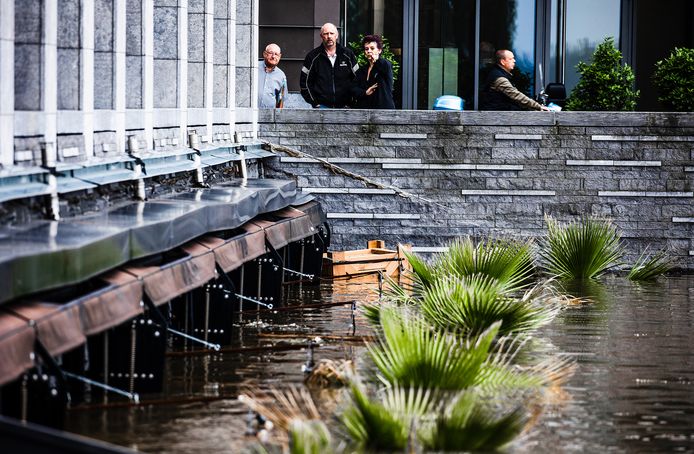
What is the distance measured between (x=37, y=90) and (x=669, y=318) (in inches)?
306

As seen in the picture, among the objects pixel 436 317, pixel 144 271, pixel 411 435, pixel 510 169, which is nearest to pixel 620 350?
pixel 436 317

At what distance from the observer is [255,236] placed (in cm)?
1747

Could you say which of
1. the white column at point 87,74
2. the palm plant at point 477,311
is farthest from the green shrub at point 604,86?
the white column at point 87,74

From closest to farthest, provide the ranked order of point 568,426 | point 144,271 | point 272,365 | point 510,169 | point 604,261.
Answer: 1. point 568,426
2. point 144,271
3. point 272,365
4. point 604,261
5. point 510,169

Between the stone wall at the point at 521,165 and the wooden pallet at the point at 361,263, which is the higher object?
the stone wall at the point at 521,165

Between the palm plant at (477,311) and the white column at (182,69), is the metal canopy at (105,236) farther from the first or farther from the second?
the palm plant at (477,311)

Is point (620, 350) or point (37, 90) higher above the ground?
point (37, 90)

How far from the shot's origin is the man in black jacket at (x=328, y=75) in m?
24.7

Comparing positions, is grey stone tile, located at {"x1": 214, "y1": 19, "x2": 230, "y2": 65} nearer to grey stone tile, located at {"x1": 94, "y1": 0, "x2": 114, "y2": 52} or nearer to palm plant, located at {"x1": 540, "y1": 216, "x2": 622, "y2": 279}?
palm plant, located at {"x1": 540, "y1": 216, "x2": 622, "y2": 279}

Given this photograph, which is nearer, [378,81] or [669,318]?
[669,318]

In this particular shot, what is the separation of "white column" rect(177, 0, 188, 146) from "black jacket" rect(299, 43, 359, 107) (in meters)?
4.77

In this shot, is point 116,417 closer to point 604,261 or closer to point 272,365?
point 272,365

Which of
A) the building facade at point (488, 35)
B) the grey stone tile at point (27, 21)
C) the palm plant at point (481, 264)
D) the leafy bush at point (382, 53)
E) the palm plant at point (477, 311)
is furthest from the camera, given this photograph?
the building facade at point (488, 35)

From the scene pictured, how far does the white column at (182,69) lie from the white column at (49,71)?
583 cm
